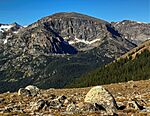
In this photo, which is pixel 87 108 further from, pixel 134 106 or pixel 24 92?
pixel 24 92

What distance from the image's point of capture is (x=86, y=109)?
36.4 metres

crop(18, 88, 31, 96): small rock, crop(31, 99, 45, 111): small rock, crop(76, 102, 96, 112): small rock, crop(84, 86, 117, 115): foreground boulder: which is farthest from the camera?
crop(18, 88, 31, 96): small rock

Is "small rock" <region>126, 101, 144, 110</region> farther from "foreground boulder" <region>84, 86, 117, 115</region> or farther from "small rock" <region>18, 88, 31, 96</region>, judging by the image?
"small rock" <region>18, 88, 31, 96</region>

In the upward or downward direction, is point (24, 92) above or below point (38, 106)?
above

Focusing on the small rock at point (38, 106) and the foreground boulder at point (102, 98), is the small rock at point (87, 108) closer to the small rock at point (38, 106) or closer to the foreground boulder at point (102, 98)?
the foreground boulder at point (102, 98)

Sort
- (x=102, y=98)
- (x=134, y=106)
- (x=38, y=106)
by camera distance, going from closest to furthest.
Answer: (x=134, y=106)
(x=38, y=106)
(x=102, y=98)

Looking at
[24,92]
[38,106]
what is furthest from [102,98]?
[24,92]

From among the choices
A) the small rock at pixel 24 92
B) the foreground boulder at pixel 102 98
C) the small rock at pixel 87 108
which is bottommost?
the small rock at pixel 87 108

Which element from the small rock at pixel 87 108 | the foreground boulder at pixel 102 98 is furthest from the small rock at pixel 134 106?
the small rock at pixel 87 108

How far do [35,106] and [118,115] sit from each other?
40.0 feet

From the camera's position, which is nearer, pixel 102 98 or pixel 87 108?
pixel 87 108

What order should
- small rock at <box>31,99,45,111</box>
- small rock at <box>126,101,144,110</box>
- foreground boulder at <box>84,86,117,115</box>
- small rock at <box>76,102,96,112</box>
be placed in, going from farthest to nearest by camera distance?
small rock at <box>31,99,45,111</box> → foreground boulder at <box>84,86,117,115</box> → small rock at <box>126,101,144,110</box> → small rock at <box>76,102,96,112</box>

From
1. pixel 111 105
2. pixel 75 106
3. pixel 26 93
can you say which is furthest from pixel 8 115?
pixel 26 93

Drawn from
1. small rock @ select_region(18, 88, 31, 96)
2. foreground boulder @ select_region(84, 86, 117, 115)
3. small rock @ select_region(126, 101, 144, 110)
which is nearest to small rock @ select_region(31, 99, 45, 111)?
foreground boulder @ select_region(84, 86, 117, 115)
